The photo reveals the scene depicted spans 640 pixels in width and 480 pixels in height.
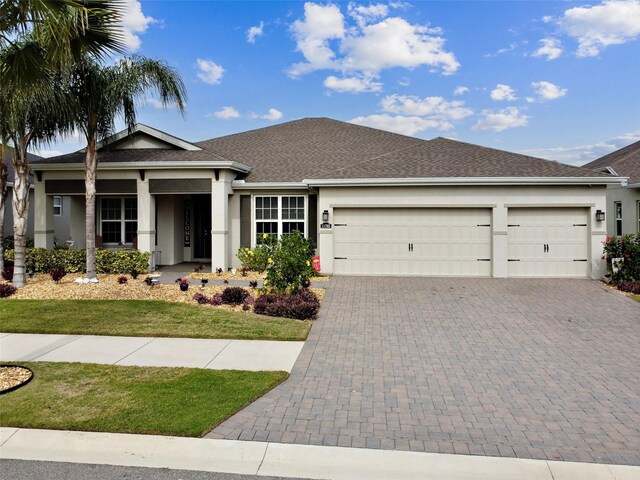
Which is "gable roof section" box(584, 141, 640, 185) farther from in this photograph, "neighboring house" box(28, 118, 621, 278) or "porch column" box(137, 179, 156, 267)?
"porch column" box(137, 179, 156, 267)

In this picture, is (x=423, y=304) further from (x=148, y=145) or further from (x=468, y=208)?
(x=148, y=145)

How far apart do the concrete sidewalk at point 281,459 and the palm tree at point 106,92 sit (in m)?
9.66

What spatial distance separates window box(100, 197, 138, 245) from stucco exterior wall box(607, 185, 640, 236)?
20050mm

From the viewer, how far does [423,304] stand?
10344 millimetres

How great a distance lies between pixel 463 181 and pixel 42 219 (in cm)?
1487

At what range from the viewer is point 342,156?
18.6 m

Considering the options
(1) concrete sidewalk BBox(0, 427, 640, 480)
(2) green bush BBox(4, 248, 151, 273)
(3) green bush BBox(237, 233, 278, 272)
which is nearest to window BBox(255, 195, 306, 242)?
(3) green bush BBox(237, 233, 278, 272)

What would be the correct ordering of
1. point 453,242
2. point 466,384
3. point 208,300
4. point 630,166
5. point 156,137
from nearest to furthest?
1. point 466,384
2. point 208,300
3. point 453,242
4. point 156,137
5. point 630,166

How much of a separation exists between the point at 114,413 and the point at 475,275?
1225cm

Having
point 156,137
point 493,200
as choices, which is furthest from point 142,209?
point 493,200

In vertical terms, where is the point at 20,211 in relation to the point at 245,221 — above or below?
above

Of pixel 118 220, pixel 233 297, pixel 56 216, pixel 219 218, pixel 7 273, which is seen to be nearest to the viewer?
pixel 233 297

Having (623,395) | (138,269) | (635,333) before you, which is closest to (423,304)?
(635,333)

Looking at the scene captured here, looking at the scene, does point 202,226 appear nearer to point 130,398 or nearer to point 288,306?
point 288,306
